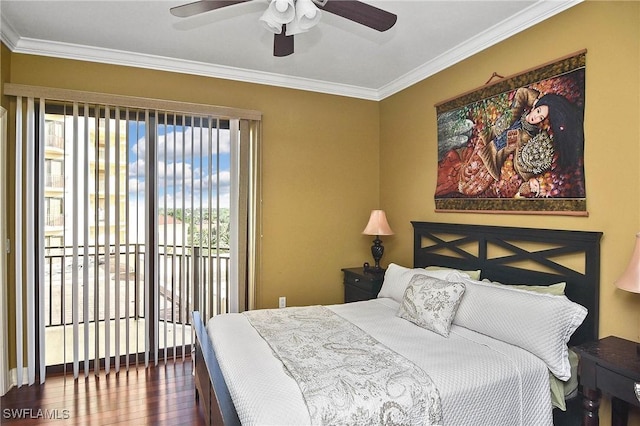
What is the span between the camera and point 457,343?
2201 millimetres

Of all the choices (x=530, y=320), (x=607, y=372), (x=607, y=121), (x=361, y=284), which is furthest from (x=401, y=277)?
(x=607, y=121)

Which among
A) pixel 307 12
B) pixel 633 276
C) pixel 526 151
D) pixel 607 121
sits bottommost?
pixel 633 276

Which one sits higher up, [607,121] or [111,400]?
[607,121]

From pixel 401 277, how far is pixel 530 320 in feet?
3.82

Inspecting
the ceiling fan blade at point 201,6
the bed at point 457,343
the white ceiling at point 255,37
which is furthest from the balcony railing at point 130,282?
the ceiling fan blade at point 201,6

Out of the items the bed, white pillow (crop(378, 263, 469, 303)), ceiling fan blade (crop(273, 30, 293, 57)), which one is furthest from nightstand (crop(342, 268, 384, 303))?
ceiling fan blade (crop(273, 30, 293, 57))

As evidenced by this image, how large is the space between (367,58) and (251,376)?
2821 mm

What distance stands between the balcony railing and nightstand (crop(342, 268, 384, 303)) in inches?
50.3

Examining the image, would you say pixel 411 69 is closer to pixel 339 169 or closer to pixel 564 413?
pixel 339 169

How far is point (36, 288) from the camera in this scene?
312 centimetres

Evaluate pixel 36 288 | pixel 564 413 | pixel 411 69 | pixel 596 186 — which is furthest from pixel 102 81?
pixel 564 413

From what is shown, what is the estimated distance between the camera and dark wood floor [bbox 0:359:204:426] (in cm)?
256

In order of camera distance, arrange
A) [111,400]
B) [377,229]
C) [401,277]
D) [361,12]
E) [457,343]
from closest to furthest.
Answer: [361,12] < [457,343] < [111,400] < [401,277] < [377,229]

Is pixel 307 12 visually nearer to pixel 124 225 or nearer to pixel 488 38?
pixel 488 38
